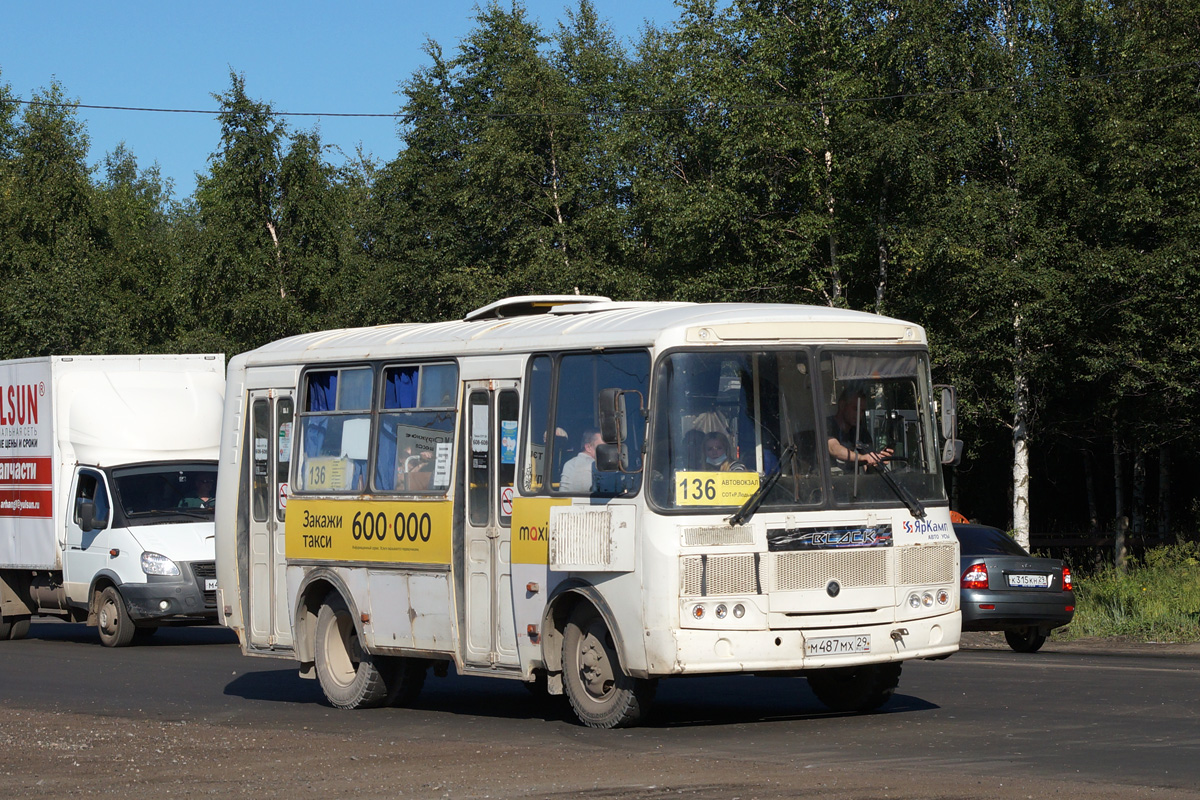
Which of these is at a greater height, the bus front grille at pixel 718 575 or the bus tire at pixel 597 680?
the bus front grille at pixel 718 575

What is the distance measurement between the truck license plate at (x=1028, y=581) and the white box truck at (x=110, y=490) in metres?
9.71

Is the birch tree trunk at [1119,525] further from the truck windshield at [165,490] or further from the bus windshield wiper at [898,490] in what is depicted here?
the bus windshield wiper at [898,490]

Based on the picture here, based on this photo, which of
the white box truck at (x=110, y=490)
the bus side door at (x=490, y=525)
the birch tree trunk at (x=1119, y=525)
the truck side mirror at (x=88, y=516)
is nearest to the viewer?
the bus side door at (x=490, y=525)

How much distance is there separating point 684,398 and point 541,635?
6.65 ft

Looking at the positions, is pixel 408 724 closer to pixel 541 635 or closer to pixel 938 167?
pixel 541 635

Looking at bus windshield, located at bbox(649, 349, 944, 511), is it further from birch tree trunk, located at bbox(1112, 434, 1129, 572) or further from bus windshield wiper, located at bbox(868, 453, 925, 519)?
birch tree trunk, located at bbox(1112, 434, 1129, 572)

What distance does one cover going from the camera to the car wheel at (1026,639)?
1861cm

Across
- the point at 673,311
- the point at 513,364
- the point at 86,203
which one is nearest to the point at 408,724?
the point at 513,364

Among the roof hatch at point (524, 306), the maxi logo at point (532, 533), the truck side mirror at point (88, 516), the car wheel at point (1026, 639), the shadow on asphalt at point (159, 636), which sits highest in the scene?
the roof hatch at point (524, 306)

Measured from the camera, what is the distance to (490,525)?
1197cm

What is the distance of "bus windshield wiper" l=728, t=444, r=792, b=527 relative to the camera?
10.6m

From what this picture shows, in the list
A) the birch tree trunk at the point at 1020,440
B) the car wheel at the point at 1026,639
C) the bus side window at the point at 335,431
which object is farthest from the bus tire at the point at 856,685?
the birch tree trunk at the point at 1020,440

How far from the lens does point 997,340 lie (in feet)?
108

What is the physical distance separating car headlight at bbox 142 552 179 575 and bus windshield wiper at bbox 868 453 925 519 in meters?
12.1
